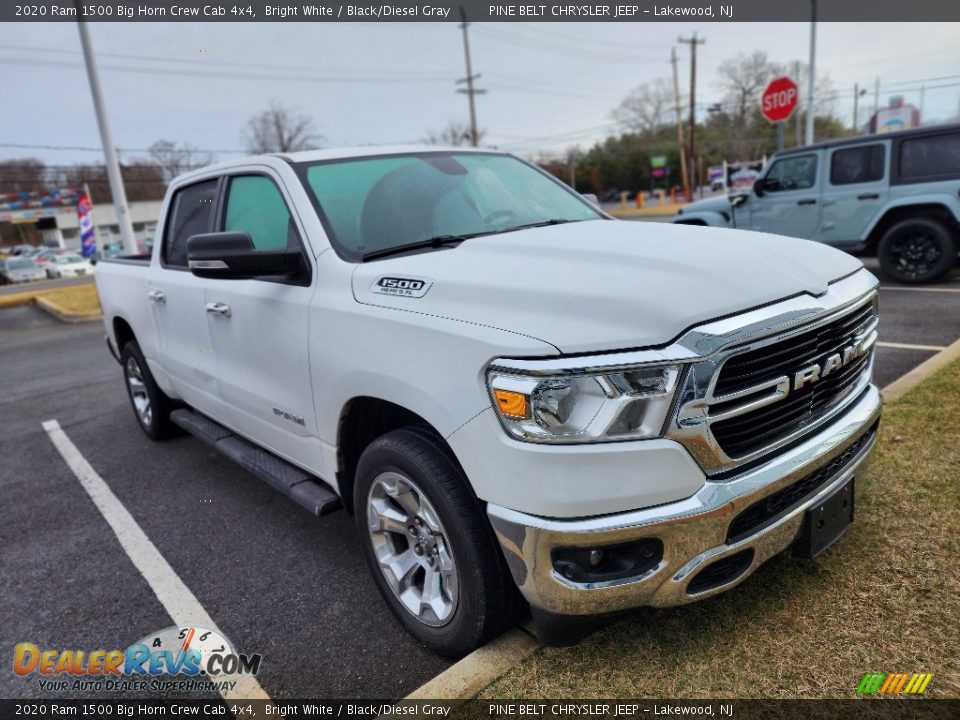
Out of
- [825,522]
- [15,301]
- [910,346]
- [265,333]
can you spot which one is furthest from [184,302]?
[15,301]

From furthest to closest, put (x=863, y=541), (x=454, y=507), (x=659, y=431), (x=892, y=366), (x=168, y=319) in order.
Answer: (x=892, y=366)
(x=168, y=319)
(x=863, y=541)
(x=454, y=507)
(x=659, y=431)

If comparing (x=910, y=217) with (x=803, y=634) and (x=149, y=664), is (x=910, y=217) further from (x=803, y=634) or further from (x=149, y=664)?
(x=149, y=664)

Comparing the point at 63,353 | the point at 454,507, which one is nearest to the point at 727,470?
the point at 454,507

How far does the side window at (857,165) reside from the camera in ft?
29.9

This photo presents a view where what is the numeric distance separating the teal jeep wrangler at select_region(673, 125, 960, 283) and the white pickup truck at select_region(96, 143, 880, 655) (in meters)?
7.57

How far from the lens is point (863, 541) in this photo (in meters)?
2.82

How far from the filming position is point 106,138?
544 inches

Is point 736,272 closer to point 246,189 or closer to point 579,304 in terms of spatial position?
point 579,304

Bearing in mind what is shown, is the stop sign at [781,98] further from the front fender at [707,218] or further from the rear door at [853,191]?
the rear door at [853,191]

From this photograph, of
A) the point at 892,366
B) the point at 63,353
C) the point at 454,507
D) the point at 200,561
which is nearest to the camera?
the point at 454,507

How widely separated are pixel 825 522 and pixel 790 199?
888cm

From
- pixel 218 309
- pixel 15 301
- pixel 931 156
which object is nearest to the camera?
pixel 218 309

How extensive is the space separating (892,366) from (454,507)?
477cm

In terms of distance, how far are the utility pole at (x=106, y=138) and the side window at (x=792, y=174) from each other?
1160 cm
